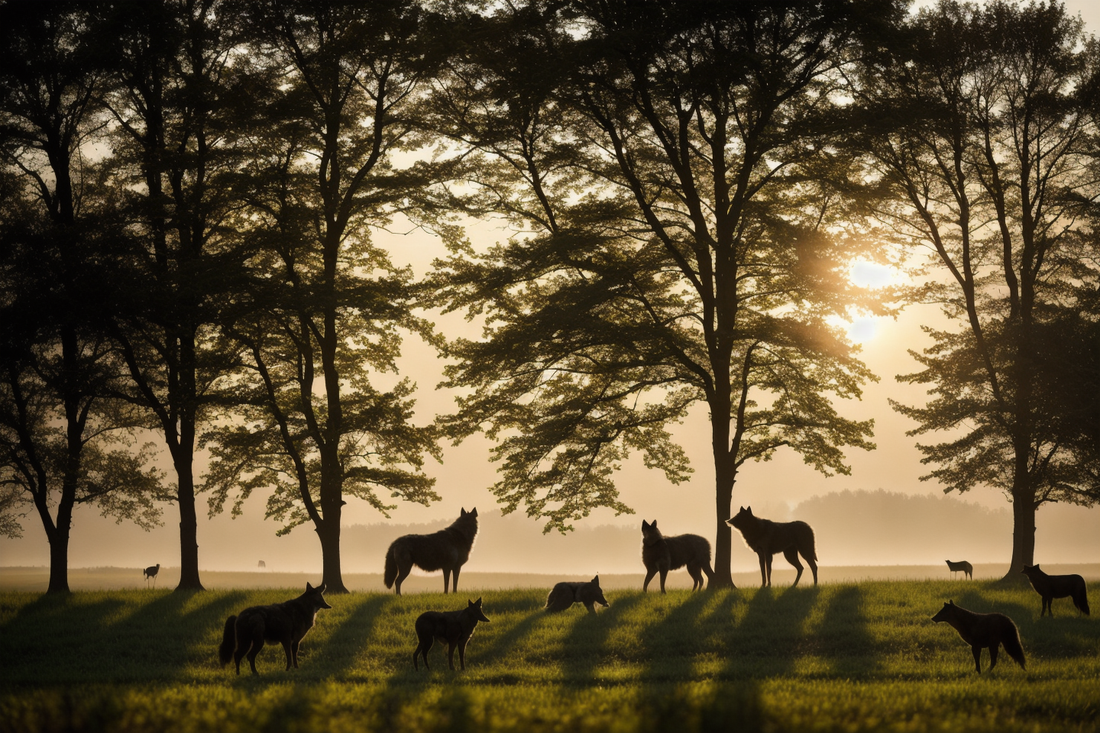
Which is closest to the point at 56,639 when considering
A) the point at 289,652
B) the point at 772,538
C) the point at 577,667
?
the point at 289,652

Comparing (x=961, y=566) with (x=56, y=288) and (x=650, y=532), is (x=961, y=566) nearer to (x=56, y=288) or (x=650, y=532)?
(x=650, y=532)

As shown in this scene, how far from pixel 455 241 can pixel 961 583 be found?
739 inches

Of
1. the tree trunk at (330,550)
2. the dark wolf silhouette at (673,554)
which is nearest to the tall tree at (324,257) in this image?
the tree trunk at (330,550)

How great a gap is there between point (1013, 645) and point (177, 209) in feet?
81.9

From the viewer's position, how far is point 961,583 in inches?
986

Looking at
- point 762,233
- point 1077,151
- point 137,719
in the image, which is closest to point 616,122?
point 762,233

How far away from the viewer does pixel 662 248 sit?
27.3 meters

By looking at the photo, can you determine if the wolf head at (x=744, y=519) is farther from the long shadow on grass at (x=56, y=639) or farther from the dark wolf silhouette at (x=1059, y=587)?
the long shadow on grass at (x=56, y=639)

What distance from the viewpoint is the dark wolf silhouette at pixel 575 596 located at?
20438mm

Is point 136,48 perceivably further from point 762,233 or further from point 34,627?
point 762,233

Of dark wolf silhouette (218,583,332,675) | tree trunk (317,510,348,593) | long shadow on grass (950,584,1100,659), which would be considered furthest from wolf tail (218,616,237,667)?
long shadow on grass (950,584,1100,659)

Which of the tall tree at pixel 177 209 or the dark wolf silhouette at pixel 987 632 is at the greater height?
the tall tree at pixel 177 209

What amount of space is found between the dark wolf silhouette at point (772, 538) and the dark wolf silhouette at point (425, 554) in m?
7.18

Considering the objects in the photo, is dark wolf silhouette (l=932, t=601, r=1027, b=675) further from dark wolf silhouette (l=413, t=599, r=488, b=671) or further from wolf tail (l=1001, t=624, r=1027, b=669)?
dark wolf silhouette (l=413, t=599, r=488, b=671)
